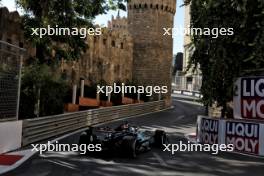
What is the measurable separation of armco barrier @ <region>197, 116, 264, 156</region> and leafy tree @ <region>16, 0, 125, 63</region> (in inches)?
568

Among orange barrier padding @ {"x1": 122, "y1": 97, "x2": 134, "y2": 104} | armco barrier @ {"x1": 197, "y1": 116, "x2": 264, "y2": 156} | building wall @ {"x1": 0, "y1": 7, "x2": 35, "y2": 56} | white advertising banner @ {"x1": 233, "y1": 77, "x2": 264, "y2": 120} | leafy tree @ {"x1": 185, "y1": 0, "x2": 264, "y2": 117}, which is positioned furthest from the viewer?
orange barrier padding @ {"x1": 122, "y1": 97, "x2": 134, "y2": 104}

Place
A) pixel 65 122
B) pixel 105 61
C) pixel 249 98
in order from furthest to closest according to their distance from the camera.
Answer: pixel 105 61 → pixel 65 122 → pixel 249 98

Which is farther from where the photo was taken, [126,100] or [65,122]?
[126,100]

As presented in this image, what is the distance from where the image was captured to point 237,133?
9.27 meters

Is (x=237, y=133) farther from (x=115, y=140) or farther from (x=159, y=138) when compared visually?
(x=159, y=138)

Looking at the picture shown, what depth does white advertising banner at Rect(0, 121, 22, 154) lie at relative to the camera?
12.9m

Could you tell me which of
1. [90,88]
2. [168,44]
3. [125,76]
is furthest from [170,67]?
[90,88]

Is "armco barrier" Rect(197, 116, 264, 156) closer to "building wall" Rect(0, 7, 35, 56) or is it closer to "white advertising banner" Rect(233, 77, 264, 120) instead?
"white advertising banner" Rect(233, 77, 264, 120)

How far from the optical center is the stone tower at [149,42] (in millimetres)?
51406

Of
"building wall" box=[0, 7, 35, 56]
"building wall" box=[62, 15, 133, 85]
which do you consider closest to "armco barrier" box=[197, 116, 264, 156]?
"building wall" box=[0, 7, 35, 56]

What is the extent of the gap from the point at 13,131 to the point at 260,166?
24.5 feet

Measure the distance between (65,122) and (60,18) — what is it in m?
6.80

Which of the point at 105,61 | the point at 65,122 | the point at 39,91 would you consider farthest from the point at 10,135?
the point at 105,61

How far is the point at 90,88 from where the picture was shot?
116 feet
